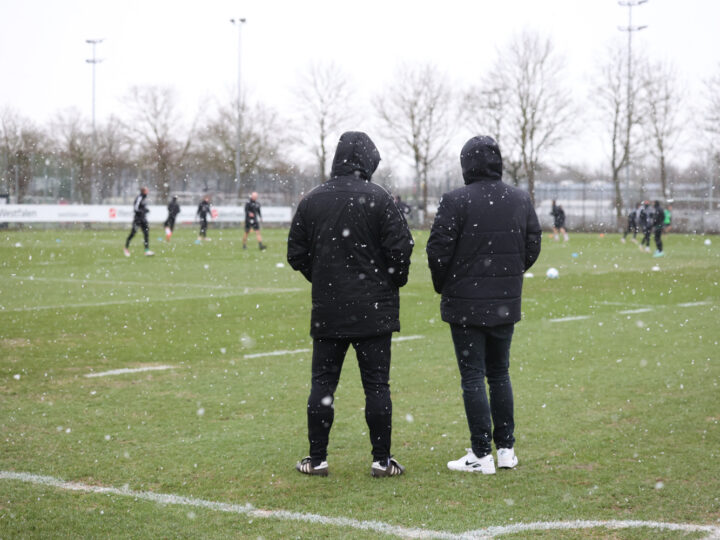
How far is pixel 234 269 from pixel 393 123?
3819 centimetres

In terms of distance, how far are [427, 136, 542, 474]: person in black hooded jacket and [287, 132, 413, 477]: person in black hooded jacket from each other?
0.32 metres

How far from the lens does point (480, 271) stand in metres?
5.09

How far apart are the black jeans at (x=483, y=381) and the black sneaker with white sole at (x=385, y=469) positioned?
474 mm

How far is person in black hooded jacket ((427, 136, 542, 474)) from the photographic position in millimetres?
5066

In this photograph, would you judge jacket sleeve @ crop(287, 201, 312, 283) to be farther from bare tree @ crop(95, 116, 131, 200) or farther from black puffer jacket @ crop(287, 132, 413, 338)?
bare tree @ crop(95, 116, 131, 200)

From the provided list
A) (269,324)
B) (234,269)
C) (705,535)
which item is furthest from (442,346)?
(234,269)

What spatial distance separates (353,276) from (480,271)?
29.9 inches

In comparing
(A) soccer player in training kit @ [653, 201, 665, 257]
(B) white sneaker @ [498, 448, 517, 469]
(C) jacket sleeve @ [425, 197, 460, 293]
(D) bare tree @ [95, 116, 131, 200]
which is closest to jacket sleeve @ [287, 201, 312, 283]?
(C) jacket sleeve @ [425, 197, 460, 293]

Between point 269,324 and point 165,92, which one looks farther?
point 165,92

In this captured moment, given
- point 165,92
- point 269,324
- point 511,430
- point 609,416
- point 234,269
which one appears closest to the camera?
point 511,430

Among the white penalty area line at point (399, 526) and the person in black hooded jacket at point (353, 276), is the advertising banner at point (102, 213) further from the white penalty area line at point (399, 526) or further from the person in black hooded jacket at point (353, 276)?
the white penalty area line at point (399, 526)

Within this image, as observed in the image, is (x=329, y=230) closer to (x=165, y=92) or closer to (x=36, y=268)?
(x=36, y=268)

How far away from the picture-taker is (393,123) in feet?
188

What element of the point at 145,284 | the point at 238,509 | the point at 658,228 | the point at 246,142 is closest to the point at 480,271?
the point at 238,509
